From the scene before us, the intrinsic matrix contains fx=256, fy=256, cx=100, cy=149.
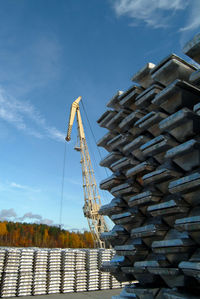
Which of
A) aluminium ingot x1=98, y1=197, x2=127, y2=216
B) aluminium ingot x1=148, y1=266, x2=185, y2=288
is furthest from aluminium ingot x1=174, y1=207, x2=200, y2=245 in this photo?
aluminium ingot x1=98, y1=197, x2=127, y2=216

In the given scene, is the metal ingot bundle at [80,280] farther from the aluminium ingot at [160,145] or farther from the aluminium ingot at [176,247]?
the aluminium ingot at [160,145]

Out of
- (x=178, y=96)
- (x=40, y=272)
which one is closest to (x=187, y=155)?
(x=178, y=96)

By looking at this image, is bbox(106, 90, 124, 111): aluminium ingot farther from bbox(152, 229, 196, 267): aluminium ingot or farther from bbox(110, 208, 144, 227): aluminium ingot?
bbox(152, 229, 196, 267): aluminium ingot

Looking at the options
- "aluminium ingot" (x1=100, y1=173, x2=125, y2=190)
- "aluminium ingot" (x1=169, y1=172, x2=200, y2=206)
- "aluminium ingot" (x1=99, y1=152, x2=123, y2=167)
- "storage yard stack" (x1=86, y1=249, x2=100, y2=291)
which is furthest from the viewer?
"storage yard stack" (x1=86, y1=249, x2=100, y2=291)

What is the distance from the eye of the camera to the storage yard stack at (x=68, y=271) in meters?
11.3

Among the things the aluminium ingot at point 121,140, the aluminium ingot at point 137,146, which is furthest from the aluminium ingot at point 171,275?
the aluminium ingot at point 121,140

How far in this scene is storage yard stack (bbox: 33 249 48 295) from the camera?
10.6 metres

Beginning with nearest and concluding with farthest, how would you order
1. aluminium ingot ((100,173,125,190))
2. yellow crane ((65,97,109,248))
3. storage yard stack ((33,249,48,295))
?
aluminium ingot ((100,173,125,190)) → storage yard stack ((33,249,48,295)) → yellow crane ((65,97,109,248))

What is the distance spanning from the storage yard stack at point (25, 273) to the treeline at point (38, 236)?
65797mm

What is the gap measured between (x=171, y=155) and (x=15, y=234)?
262 feet

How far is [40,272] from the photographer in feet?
35.4

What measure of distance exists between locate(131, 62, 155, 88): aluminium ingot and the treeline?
75782 mm

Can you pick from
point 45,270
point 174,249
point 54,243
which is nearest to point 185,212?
point 174,249

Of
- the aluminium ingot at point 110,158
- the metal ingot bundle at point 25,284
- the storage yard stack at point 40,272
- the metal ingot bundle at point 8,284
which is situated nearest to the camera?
the aluminium ingot at point 110,158
